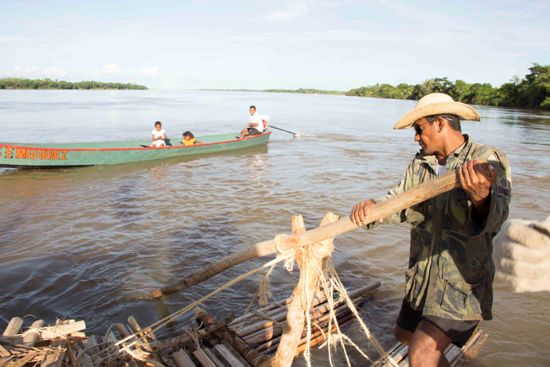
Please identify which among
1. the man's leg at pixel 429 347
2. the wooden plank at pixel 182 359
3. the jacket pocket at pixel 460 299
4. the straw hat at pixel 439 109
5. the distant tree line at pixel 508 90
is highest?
the distant tree line at pixel 508 90

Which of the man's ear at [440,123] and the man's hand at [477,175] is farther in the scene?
the man's ear at [440,123]

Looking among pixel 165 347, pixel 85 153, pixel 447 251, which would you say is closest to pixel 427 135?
pixel 447 251

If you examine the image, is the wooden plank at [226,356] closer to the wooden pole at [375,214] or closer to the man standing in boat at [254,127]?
the wooden pole at [375,214]

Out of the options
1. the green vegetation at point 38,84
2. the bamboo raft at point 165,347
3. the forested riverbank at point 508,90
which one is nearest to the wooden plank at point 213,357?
the bamboo raft at point 165,347

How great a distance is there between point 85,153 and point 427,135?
34.6 feet

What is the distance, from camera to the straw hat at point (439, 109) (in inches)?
81.9

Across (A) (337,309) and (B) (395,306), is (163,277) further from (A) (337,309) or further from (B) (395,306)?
(B) (395,306)

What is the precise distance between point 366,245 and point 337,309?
2.54 m

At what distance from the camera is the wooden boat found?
987 cm

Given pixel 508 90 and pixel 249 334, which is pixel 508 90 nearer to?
pixel 508 90

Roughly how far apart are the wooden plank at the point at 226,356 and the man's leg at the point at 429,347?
1.13 meters

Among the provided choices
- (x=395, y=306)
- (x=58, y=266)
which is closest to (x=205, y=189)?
(x=58, y=266)

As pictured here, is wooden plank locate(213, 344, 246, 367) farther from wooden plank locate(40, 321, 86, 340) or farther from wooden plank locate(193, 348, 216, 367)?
wooden plank locate(40, 321, 86, 340)

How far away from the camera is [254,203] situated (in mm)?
8297
